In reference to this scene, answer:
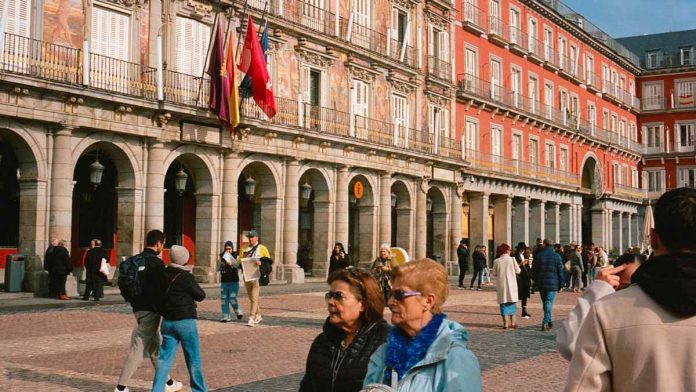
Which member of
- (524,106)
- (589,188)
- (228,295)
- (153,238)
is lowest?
(228,295)

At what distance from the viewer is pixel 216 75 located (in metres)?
23.9

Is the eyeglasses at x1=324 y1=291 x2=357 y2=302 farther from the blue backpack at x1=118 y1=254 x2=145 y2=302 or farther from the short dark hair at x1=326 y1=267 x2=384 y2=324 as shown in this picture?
the blue backpack at x1=118 y1=254 x2=145 y2=302

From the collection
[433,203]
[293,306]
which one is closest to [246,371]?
[293,306]

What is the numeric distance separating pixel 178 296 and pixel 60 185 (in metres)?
13.8

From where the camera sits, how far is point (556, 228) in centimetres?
4906

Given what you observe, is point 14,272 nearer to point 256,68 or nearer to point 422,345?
point 256,68

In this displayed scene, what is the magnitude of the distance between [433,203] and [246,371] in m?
28.7

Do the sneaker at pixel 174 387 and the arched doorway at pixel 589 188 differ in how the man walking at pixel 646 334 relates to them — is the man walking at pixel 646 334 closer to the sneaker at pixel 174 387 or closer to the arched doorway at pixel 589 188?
the sneaker at pixel 174 387

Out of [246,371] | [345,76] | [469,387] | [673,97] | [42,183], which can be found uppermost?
[673,97]

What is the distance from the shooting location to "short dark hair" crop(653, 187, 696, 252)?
8.86 ft

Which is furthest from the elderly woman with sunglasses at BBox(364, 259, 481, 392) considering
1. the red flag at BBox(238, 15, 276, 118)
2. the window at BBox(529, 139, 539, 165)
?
the window at BBox(529, 139, 539, 165)

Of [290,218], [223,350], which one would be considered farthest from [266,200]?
[223,350]

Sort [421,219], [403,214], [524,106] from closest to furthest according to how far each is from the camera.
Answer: [403,214]
[421,219]
[524,106]

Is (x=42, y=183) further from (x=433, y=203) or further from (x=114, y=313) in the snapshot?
(x=433, y=203)
